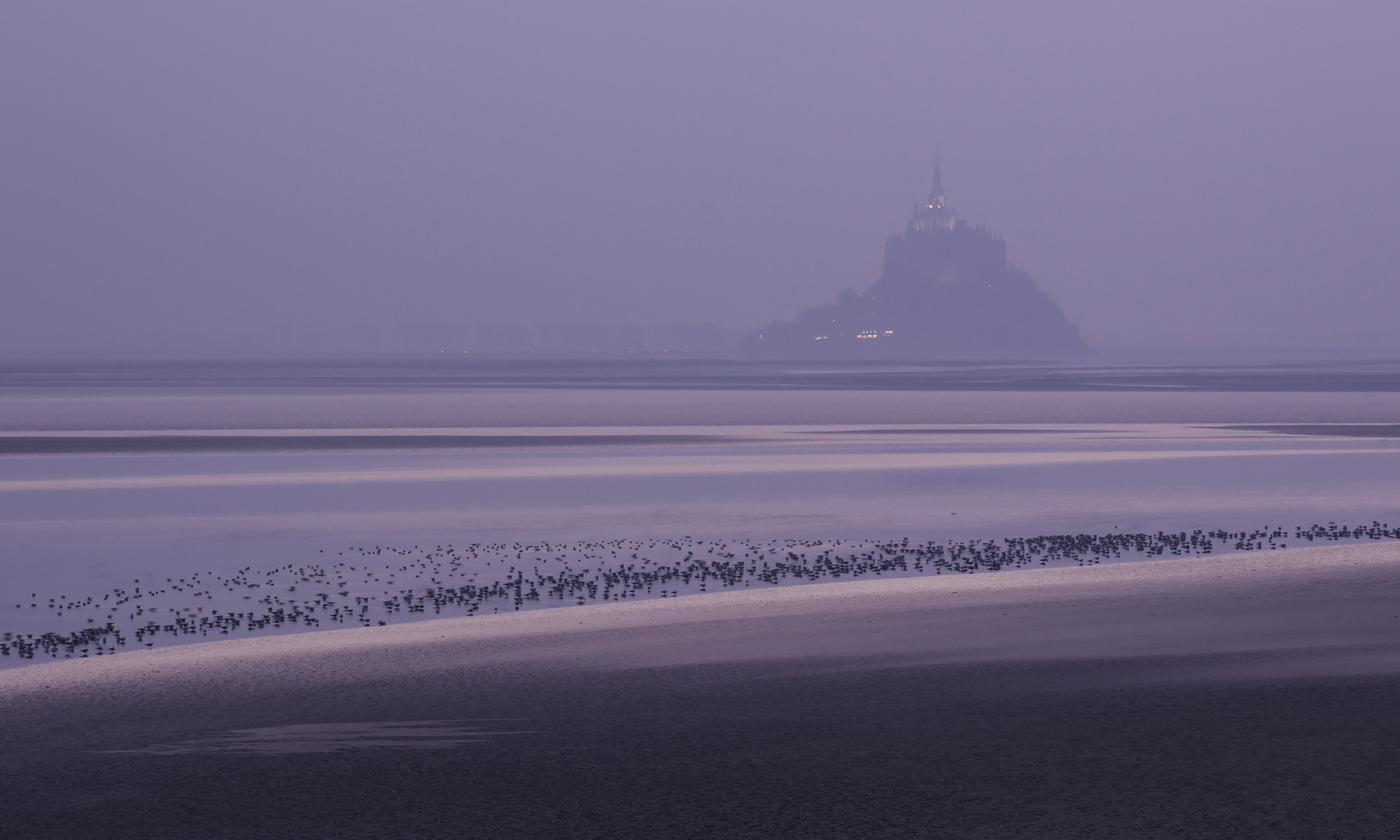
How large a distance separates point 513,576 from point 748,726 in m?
8.56

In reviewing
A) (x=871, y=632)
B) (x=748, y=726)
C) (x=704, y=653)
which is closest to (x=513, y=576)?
(x=704, y=653)

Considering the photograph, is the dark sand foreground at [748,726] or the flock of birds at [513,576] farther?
the flock of birds at [513,576]

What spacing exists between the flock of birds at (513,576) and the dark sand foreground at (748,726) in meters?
1.30

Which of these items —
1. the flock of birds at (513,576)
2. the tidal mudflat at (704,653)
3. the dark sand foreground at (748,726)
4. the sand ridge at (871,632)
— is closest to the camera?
the dark sand foreground at (748,726)

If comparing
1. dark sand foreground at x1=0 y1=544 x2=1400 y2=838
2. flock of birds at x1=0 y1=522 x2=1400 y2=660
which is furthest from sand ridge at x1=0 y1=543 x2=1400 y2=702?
flock of birds at x1=0 y1=522 x2=1400 y2=660

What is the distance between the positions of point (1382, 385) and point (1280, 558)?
342 feet

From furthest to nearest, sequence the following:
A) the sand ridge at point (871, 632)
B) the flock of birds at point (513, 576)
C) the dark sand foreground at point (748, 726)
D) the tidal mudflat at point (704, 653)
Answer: the flock of birds at point (513, 576), the sand ridge at point (871, 632), the tidal mudflat at point (704, 653), the dark sand foreground at point (748, 726)

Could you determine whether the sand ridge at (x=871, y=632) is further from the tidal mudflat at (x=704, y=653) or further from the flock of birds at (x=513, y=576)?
the flock of birds at (x=513, y=576)

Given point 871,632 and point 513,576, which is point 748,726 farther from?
point 513,576

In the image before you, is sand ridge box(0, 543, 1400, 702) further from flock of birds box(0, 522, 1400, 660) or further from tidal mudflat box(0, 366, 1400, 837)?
flock of birds box(0, 522, 1400, 660)

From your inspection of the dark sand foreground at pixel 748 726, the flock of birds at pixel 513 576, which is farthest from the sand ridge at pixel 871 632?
the flock of birds at pixel 513 576

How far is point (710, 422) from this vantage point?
58.9 meters

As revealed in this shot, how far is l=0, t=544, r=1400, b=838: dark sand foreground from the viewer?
811cm

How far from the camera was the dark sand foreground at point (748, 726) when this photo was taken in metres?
8.11
